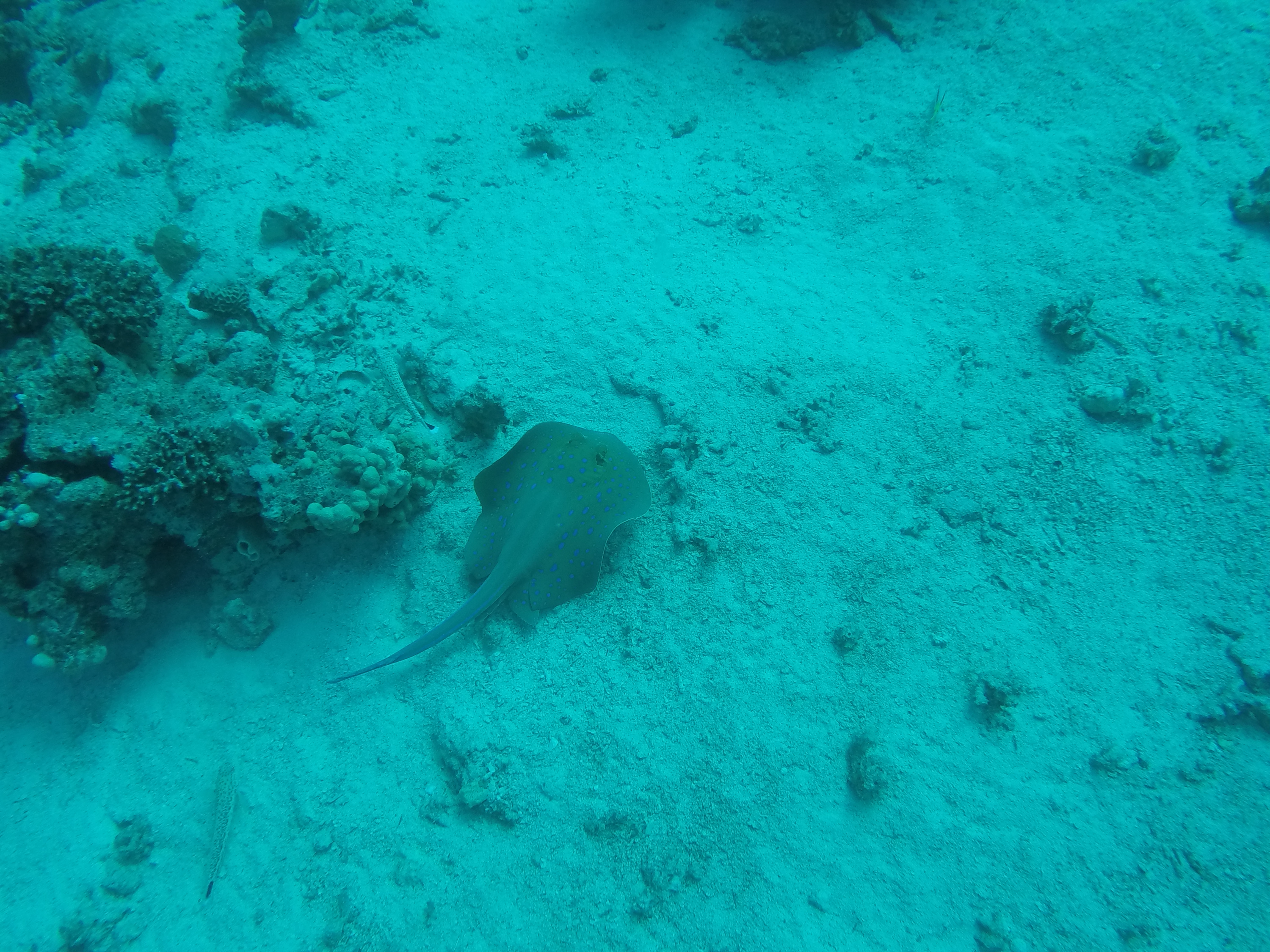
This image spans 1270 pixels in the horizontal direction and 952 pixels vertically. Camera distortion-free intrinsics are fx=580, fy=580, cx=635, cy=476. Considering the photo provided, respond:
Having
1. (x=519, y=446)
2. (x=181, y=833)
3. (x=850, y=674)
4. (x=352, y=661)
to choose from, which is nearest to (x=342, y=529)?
(x=352, y=661)

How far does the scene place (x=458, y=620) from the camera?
4.34 metres

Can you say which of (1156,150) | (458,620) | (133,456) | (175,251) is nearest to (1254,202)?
(1156,150)

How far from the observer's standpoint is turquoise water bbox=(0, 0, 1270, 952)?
391 centimetres

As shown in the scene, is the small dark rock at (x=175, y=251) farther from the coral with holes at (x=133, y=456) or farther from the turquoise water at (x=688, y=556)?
the coral with holes at (x=133, y=456)

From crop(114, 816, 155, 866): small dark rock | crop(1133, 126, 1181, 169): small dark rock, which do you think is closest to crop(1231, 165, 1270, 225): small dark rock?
crop(1133, 126, 1181, 169): small dark rock

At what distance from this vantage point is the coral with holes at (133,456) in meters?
4.02

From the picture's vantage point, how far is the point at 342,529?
14.9 feet

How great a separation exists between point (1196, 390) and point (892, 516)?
10.5 feet

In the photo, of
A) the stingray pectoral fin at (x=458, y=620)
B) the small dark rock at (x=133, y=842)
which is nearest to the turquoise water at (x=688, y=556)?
the small dark rock at (x=133, y=842)

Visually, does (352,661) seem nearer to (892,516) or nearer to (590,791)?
(590,791)

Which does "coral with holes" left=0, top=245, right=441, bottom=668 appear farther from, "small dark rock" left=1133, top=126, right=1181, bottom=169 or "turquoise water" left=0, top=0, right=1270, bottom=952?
"small dark rock" left=1133, top=126, right=1181, bottom=169

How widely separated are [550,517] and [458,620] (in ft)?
3.48

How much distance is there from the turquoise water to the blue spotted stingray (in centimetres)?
20

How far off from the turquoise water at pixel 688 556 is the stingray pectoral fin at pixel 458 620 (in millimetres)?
451
